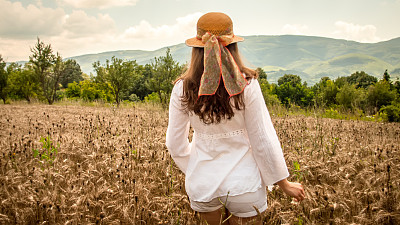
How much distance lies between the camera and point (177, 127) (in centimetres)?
199

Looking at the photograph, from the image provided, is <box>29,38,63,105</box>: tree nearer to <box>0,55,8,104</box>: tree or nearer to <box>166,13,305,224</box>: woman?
<box>0,55,8,104</box>: tree

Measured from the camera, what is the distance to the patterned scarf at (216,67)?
1708mm

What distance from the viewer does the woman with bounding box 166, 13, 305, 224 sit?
1728 millimetres

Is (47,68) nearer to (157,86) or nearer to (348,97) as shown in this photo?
(157,86)

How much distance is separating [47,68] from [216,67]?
2685 cm

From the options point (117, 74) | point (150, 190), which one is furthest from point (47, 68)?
point (150, 190)

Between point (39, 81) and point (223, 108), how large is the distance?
26.8 m

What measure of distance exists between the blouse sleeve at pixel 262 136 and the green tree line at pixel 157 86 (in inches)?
466

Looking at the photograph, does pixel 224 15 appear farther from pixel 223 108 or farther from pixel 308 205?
pixel 308 205

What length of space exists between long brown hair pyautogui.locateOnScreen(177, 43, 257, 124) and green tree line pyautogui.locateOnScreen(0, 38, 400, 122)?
11.7 meters

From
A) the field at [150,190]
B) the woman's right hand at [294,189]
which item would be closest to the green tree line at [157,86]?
the field at [150,190]

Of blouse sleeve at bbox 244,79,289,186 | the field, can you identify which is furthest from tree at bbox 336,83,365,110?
blouse sleeve at bbox 244,79,289,186

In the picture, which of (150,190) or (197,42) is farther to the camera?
(150,190)

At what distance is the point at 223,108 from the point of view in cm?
176
